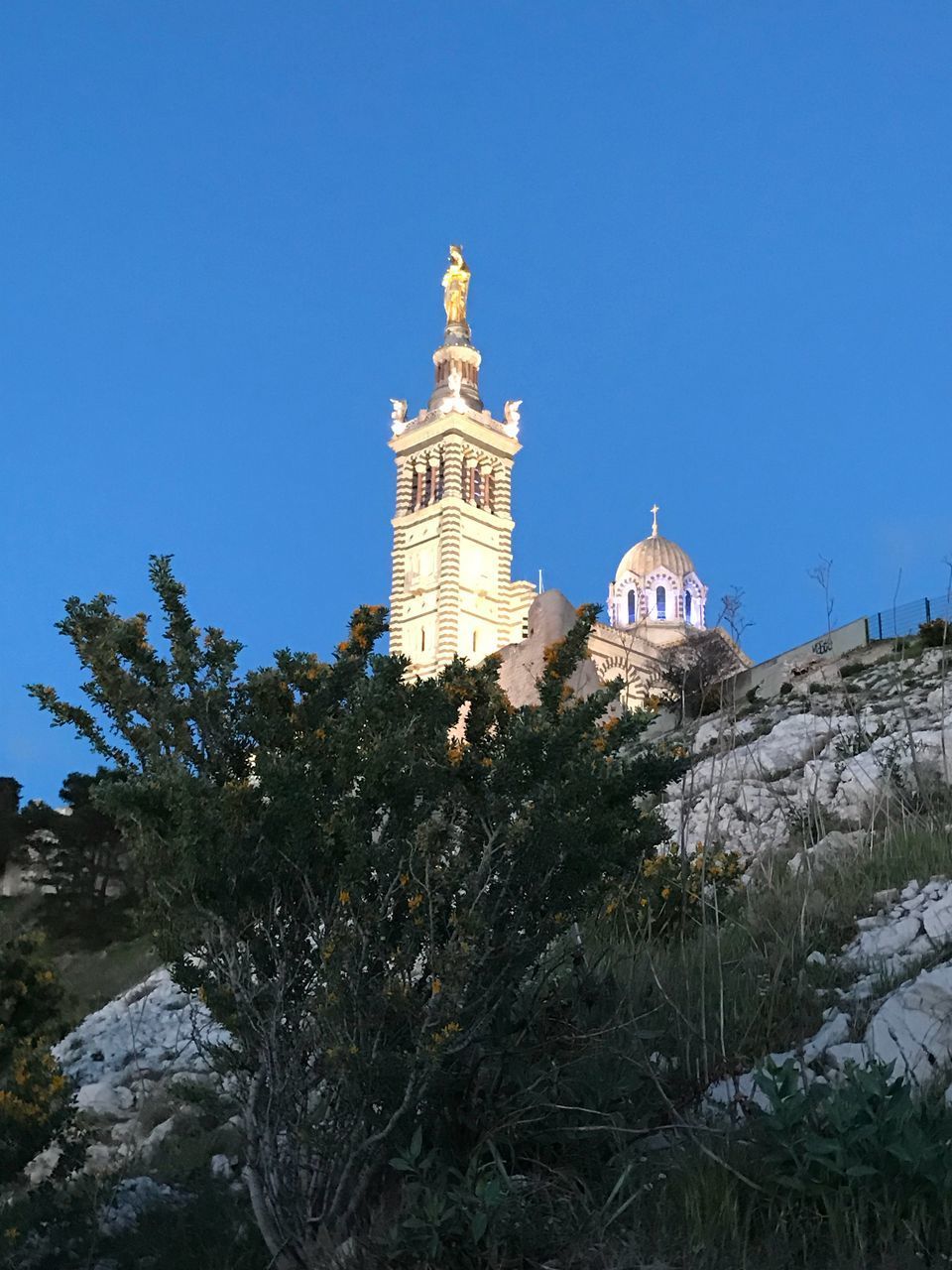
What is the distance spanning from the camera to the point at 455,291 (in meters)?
66.8

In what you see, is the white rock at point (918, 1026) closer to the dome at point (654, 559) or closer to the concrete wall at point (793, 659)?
the concrete wall at point (793, 659)

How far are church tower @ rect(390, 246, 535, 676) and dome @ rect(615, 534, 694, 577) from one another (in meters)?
6.11

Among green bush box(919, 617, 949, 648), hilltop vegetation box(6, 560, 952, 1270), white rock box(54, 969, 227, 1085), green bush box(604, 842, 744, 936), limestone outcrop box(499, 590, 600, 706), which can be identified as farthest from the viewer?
green bush box(919, 617, 949, 648)

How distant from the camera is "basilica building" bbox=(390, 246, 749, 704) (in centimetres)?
5778

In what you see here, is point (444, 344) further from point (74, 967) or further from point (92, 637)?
point (92, 637)

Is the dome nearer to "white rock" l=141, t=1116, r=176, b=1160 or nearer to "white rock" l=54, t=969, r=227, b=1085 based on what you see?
"white rock" l=54, t=969, r=227, b=1085

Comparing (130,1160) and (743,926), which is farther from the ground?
(743,926)

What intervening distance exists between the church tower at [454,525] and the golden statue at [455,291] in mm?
1495

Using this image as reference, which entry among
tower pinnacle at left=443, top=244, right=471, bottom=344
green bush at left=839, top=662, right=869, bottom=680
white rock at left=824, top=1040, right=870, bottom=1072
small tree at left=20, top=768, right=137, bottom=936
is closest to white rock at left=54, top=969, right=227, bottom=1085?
white rock at left=824, top=1040, right=870, bottom=1072

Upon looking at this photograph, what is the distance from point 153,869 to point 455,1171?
1.65 metres

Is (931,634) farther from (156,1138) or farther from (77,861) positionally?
(156,1138)

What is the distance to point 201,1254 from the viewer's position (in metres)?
4.51

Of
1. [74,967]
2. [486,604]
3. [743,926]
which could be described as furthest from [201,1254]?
[486,604]

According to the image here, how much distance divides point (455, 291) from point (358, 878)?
2600 inches
